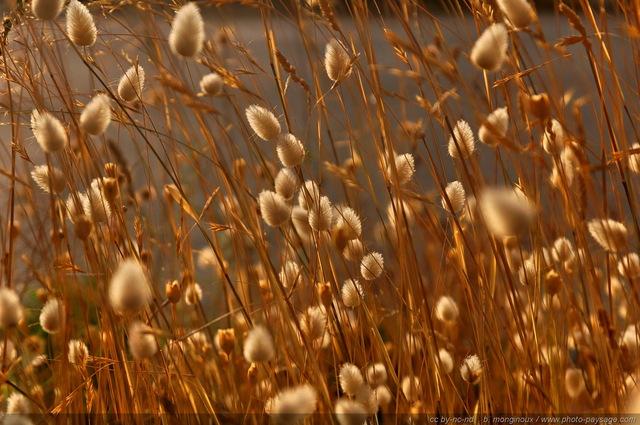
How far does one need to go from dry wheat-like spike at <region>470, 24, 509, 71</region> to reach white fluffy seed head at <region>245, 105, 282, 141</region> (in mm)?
199

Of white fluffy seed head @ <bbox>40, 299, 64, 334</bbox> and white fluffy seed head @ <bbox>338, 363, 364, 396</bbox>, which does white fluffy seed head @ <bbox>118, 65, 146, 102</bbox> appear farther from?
white fluffy seed head @ <bbox>338, 363, 364, 396</bbox>

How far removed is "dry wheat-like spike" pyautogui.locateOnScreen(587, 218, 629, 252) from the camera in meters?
0.70

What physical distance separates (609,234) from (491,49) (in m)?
0.21

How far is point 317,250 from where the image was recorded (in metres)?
0.79

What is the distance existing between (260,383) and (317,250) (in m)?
0.21

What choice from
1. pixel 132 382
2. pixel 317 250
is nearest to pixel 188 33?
pixel 317 250

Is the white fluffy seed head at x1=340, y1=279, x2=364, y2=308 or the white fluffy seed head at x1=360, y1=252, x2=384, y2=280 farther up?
the white fluffy seed head at x1=360, y1=252, x2=384, y2=280

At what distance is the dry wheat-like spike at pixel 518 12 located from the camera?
650 millimetres

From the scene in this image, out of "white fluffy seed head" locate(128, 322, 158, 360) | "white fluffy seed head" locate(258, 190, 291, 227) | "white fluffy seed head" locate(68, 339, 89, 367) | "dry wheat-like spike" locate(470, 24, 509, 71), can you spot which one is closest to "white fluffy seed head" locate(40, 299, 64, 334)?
"white fluffy seed head" locate(68, 339, 89, 367)

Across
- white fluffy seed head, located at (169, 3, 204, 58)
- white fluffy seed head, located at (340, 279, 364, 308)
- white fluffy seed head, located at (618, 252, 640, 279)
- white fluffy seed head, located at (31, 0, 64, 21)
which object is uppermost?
white fluffy seed head, located at (31, 0, 64, 21)

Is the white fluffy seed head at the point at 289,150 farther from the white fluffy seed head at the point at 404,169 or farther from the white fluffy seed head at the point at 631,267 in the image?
the white fluffy seed head at the point at 631,267

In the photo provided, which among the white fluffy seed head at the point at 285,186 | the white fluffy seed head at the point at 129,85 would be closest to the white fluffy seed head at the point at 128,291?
the white fluffy seed head at the point at 285,186

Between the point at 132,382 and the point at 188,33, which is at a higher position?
the point at 188,33

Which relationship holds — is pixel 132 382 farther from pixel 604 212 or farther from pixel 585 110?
pixel 585 110
